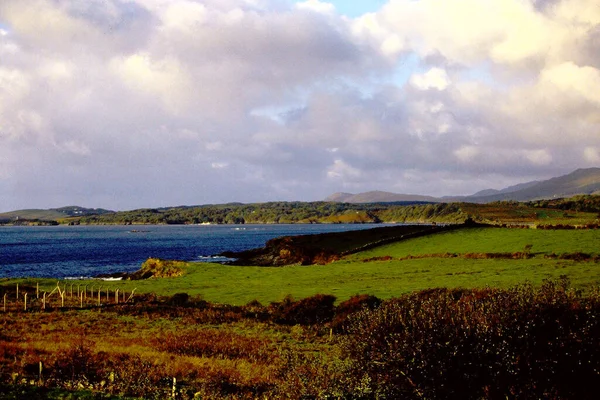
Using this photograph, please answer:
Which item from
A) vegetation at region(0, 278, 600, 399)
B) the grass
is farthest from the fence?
the grass

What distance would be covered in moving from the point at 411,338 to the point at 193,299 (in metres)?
36.6

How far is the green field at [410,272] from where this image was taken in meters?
45.9

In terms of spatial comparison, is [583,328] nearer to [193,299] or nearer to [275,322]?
[275,322]

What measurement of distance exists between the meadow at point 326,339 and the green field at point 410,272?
17.6 inches

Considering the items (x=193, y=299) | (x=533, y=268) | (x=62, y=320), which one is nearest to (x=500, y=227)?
(x=533, y=268)

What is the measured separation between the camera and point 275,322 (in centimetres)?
3678

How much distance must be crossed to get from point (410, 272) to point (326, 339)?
87.2 feet

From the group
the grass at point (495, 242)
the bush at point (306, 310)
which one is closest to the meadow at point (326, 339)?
the bush at point (306, 310)

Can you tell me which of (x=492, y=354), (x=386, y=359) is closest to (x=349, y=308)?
(x=386, y=359)

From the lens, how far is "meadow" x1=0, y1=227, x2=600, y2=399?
13.6 m

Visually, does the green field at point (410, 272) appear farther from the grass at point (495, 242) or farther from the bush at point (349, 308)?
the bush at point (349, 308)

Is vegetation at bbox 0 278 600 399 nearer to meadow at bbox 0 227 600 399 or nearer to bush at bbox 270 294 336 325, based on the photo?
meadow at bbox 0 227 600 399

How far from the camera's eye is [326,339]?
30547 mm

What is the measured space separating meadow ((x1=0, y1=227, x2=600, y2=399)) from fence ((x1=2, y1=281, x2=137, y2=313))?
0.37 meters
